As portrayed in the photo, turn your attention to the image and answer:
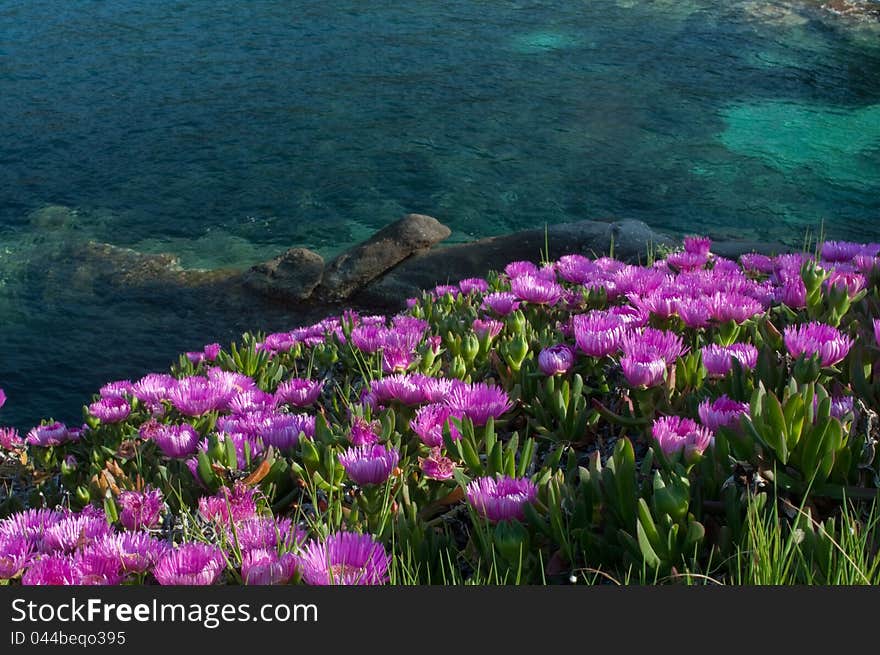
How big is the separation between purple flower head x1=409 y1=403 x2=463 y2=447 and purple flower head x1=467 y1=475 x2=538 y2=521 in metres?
0.28

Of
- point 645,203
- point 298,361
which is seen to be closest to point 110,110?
point 645,203

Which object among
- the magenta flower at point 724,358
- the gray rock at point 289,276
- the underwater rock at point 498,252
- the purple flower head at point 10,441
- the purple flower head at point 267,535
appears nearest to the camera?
the purple flower head at point 267,535

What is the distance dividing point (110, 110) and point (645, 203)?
9.28 metres

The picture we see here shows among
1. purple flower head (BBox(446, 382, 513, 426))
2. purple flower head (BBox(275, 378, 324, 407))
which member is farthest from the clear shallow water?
purple flower head (BBox(446, 382, 513, 426))

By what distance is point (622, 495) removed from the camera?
1.86 m

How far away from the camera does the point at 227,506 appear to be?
78.4 inches

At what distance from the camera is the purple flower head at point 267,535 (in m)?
1.80

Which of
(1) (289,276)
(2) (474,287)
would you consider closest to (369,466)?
(2) (474,287)

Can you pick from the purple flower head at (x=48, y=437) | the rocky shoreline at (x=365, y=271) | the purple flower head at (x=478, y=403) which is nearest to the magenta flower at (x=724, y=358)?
the purple flower head at (x=478, y=403)

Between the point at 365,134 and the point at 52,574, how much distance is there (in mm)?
14068

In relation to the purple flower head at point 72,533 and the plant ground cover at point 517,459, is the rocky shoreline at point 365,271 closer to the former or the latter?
the plant ground cover at point 517,459

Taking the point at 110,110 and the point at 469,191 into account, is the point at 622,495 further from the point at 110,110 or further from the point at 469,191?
the point at 110,110

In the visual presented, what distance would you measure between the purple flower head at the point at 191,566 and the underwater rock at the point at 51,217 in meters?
12.3

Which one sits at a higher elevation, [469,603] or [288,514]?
[469,603]
